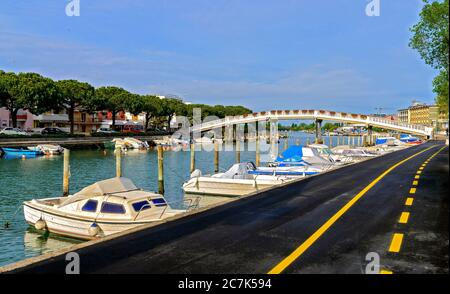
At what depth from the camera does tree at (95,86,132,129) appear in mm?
100738

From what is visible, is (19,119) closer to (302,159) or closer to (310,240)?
(302,159)

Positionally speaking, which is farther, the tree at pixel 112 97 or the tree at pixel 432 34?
the tree at pixel 112 97

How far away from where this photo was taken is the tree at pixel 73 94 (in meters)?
90.2

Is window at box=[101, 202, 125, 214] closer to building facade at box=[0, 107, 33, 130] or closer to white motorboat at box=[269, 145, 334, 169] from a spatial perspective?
white motorboat at box=[269, 145, 334, 169]

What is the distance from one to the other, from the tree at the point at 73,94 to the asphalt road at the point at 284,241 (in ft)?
278

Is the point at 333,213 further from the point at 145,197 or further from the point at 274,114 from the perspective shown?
Result: the point at 274,114

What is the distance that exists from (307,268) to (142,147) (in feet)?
275

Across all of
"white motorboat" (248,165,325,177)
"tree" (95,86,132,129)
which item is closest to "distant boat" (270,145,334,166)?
"white motorboat" (248,165,325,177)

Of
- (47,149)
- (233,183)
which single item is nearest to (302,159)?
(233,183)

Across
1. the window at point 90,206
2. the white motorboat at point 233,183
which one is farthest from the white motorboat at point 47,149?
the window at point 90,206

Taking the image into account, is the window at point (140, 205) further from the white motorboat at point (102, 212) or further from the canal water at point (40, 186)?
the canal water at point (40, 186)

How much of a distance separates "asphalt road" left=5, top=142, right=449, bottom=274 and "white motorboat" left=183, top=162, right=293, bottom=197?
1435 cm

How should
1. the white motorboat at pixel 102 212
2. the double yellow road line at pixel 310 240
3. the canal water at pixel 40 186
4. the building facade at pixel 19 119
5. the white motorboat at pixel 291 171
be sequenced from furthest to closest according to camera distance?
the building facade at pixel 19 119, the white motorboat at pixel 291 171, the canal water at pixel 40 186, the white motorboat at pixel 102 212, the double yellow road line at pixel 310 240
